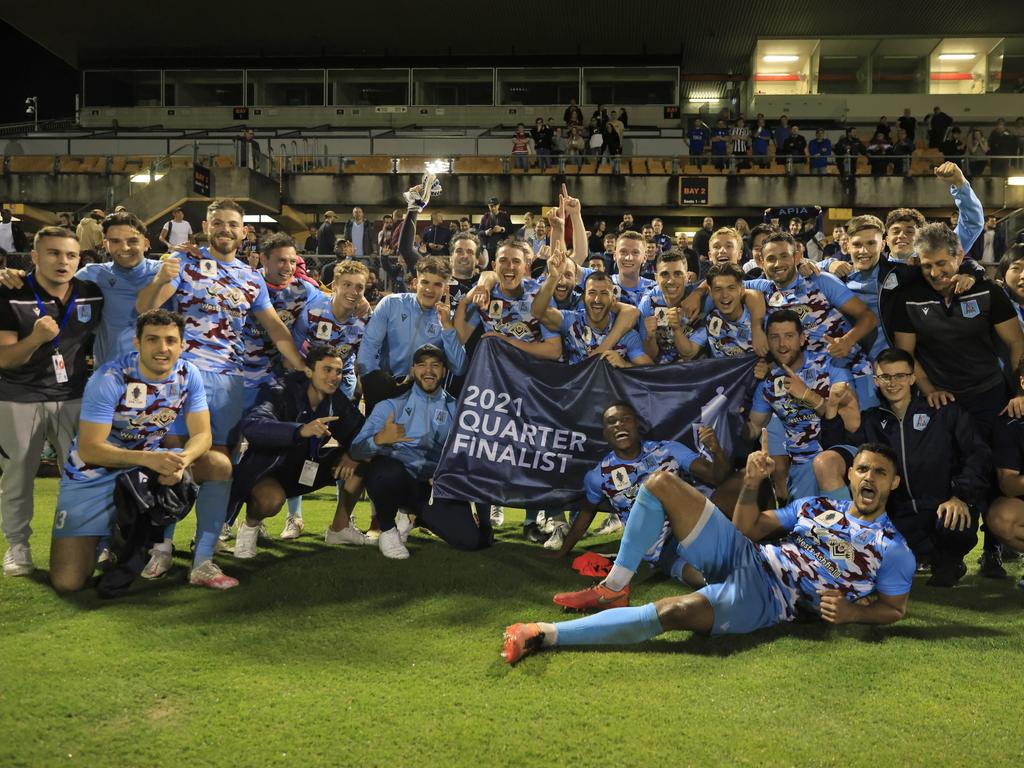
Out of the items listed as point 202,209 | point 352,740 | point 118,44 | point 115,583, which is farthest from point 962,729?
point 118,44

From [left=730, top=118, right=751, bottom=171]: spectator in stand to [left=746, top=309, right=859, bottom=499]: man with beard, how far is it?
59.2 feet

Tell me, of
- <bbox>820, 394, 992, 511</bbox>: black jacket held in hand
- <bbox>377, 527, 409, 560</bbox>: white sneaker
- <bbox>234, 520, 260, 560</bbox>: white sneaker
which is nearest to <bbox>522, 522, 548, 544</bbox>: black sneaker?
<bbox>377, 527, 409, 560</bbox>: white sneaker

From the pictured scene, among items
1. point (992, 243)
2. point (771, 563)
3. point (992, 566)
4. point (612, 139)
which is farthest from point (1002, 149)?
point (771, 563)

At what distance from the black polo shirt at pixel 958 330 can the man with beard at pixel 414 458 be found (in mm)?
3026

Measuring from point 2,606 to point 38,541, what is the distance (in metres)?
1.50

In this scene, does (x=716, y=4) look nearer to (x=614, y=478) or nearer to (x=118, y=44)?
(x=118, y=44)

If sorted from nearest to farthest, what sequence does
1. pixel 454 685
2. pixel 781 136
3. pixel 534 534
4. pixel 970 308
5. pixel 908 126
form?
pixel 454 685 → pixel 970 308 → pixel 534 534 → pixel 781 136 → pixel 908 126

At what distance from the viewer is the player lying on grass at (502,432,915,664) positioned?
394cm

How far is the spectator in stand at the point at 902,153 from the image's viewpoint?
72.4 ft

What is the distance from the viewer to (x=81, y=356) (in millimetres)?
5719

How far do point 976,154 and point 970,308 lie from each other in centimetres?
1895

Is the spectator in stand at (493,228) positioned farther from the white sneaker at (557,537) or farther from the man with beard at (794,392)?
the man with beard at (794,392)

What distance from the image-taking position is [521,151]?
23.5 m

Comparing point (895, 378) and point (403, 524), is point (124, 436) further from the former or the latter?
point (895, 378)
